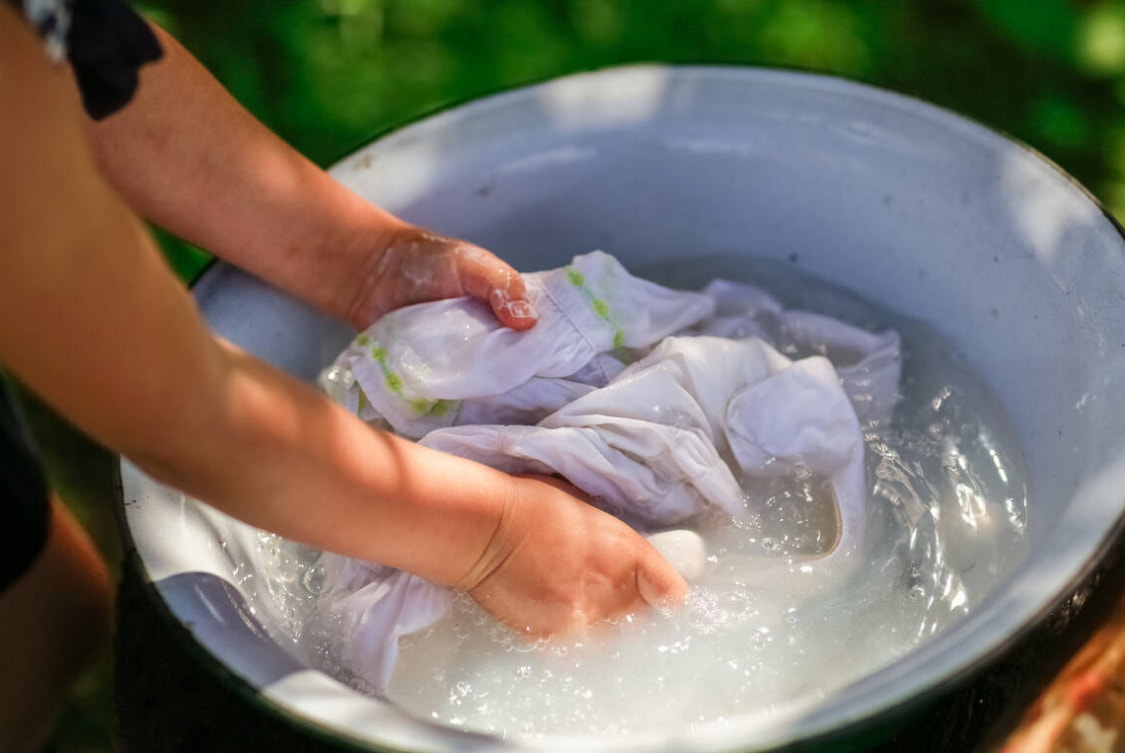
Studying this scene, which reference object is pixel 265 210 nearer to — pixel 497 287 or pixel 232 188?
pixel 232 188

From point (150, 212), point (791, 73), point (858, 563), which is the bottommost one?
point (858, 563)

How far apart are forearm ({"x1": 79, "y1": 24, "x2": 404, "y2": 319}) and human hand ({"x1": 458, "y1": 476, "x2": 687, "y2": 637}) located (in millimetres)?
318

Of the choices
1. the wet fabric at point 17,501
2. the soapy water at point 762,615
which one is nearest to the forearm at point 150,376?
the soapy water at point 762,615

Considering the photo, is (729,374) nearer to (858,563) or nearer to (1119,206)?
(858,563)

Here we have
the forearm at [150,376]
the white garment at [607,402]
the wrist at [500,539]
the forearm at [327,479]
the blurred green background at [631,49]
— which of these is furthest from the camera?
the blurred green background at [631,49]

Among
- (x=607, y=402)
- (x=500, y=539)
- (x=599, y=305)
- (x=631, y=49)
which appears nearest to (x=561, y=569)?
(x=500, y=539)

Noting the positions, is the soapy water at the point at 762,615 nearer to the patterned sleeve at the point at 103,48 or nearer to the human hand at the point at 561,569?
the human hand at the point at 561,569

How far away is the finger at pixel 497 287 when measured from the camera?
1.01 metres

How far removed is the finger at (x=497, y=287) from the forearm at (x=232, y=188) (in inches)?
3.5

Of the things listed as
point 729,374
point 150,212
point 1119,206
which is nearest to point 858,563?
point 729,374

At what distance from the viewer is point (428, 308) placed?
3.34ft

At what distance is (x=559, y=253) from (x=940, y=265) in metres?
0.41

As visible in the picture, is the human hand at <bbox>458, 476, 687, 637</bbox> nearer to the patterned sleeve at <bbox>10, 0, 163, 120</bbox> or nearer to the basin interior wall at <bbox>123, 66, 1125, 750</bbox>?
the basin interior wall at <bbox>123, 66, 1125, 750</bbox>

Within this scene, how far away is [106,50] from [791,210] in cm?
77
